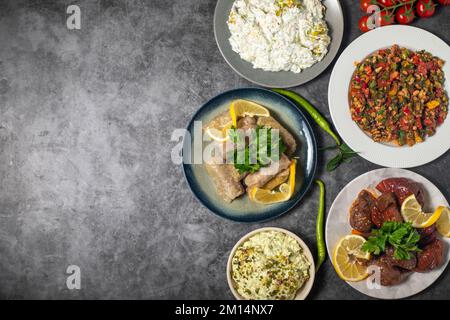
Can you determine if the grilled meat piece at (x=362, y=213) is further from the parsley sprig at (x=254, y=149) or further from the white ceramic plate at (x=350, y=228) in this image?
the parsley sprig at (x=254, y=149)

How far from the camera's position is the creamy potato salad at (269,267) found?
4.09m

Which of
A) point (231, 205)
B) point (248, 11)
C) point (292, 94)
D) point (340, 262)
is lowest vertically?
point (340, 262)

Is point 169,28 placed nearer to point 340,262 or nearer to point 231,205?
point 231,205

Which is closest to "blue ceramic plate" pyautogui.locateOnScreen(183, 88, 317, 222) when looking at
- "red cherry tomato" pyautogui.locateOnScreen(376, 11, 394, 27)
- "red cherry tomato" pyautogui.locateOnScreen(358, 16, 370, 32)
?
"red cherry tomato" pyautogui.locateOnScreen(358, 16, 370, 32)

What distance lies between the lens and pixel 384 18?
4.41 metres

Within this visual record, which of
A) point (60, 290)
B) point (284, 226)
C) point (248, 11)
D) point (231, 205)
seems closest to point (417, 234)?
point (284, 226)

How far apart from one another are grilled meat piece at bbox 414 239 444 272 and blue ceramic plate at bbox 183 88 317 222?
50.3 inches

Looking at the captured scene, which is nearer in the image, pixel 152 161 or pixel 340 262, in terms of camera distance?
pixel 340 262

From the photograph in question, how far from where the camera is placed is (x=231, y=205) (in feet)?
14.0

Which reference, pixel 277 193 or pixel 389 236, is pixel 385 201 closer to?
pixel 389 236

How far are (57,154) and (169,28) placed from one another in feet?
5.94

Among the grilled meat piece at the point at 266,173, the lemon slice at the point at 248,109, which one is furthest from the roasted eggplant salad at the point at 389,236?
the lemon slice at the point at 248,109

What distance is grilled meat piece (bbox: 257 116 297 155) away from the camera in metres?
4.20
